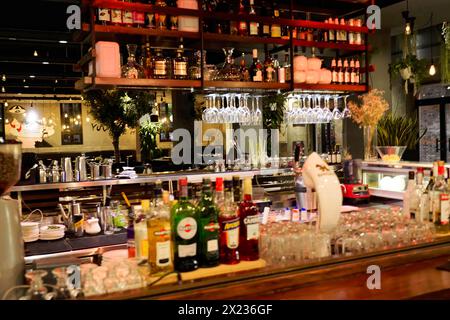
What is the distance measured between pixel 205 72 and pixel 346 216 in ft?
5.79

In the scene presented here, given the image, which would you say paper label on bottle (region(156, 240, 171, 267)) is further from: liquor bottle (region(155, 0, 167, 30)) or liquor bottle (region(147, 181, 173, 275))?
liquor bottle (region(155, 0, 167, 30))

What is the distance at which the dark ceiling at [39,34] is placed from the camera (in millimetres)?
5781

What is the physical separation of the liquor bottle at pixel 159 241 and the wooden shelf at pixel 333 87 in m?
2.35

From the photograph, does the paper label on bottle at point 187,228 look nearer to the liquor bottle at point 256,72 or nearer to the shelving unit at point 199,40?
the shelving unit at point 199,40

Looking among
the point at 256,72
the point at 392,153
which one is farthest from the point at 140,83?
the point at 392,153

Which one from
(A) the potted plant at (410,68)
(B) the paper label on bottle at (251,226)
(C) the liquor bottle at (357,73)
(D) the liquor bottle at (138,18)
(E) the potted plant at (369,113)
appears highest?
(A) the potted plant at (410,68)

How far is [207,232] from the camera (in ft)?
5.51

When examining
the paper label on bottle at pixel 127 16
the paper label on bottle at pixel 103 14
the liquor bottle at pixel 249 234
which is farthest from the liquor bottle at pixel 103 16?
the liquor bottle at pixel 249 234

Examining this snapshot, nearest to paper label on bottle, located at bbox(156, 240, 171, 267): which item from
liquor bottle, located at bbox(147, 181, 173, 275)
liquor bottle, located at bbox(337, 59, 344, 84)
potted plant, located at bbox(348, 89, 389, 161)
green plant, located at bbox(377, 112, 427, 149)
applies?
liquor bottle, located at bbox(147, 181, 173, 275)

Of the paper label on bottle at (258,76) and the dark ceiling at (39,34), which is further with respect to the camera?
the dark ceiling at (39,34)

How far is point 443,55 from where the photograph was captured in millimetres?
6707

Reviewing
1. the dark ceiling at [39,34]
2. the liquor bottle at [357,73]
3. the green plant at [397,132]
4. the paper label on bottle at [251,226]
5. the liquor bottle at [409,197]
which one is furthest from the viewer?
the dark ceiling at [39,34]

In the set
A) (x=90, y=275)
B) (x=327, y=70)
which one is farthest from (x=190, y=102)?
(x=90, y=275)
